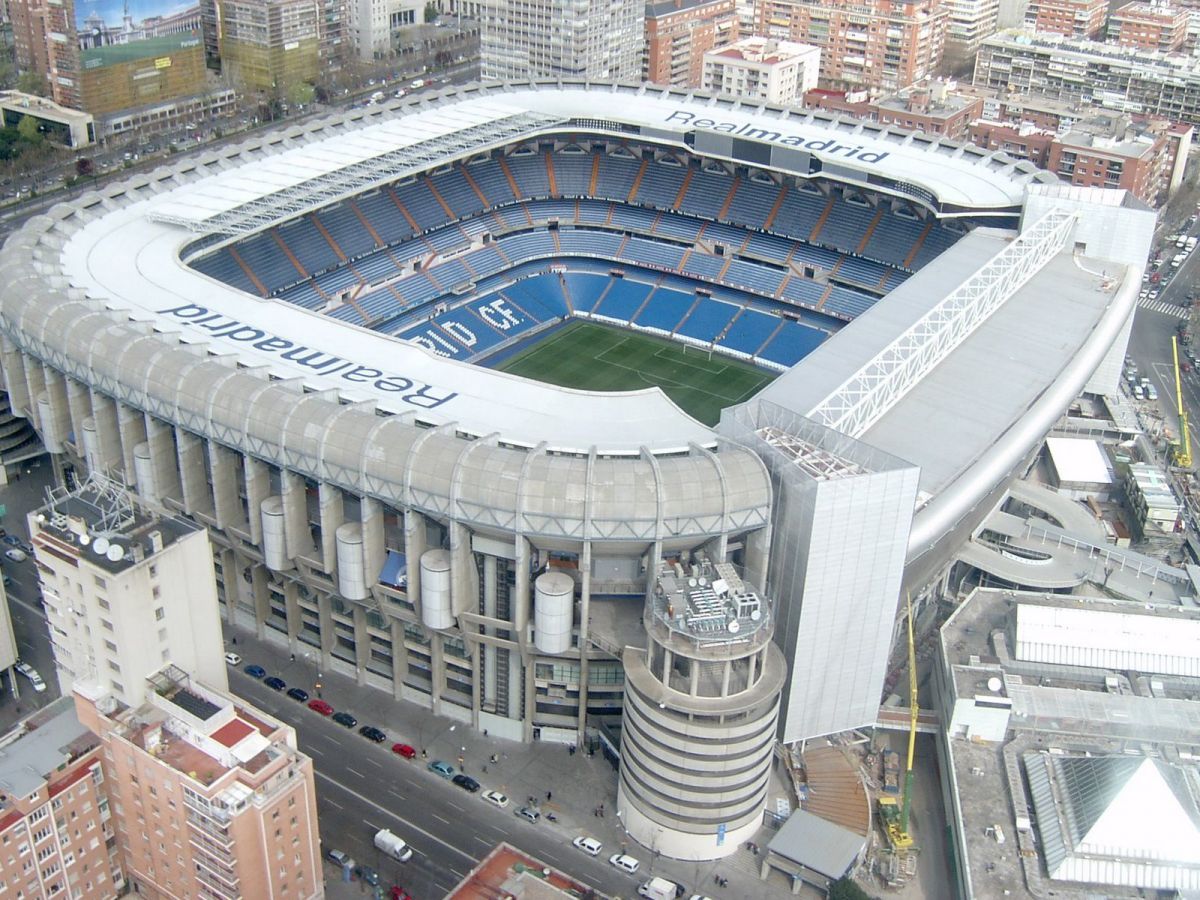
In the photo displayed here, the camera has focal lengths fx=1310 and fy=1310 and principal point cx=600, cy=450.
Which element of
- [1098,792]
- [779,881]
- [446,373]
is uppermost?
[446,373]

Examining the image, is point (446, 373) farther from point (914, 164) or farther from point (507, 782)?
point (914, 164)

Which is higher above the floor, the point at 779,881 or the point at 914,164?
the point at 914,164

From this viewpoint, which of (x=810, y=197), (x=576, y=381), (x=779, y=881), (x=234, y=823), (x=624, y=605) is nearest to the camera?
(x=234, y=823)

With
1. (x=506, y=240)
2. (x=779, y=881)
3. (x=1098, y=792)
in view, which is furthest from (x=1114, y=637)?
(x=506, y=240)

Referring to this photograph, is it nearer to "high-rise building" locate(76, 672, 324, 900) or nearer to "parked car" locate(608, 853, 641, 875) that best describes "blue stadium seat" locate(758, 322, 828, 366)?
"parked car" locate(608, 853, 641, 875)

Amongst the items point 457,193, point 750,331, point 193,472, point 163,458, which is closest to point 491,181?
point 457,193

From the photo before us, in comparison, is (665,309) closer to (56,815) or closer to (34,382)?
(34,382)
